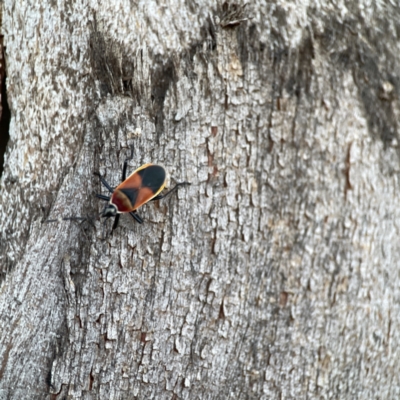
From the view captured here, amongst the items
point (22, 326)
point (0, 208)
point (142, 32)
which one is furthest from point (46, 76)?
point (22, 326)

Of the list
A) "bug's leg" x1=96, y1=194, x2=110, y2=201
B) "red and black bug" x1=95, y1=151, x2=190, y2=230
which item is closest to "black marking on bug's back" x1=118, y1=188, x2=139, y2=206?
"red and black bug" x1=95, y1=151, x2=190, y2=230

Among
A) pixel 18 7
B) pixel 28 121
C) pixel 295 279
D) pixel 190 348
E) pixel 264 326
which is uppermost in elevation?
pixel 18 7

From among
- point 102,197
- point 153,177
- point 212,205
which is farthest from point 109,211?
point 212,205

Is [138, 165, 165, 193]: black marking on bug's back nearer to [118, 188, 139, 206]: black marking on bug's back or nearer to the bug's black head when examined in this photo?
[118, 188, 139, 206]: black marking on bug's back

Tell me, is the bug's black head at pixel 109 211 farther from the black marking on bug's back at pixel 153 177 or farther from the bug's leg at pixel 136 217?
the black marking on bug's back at pixel 153 177

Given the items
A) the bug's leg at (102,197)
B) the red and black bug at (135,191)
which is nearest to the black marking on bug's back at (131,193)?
the red and black bug at (135,191)

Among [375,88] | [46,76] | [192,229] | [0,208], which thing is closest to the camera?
[375,88]

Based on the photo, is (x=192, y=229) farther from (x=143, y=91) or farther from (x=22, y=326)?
(x=22, y=326)
